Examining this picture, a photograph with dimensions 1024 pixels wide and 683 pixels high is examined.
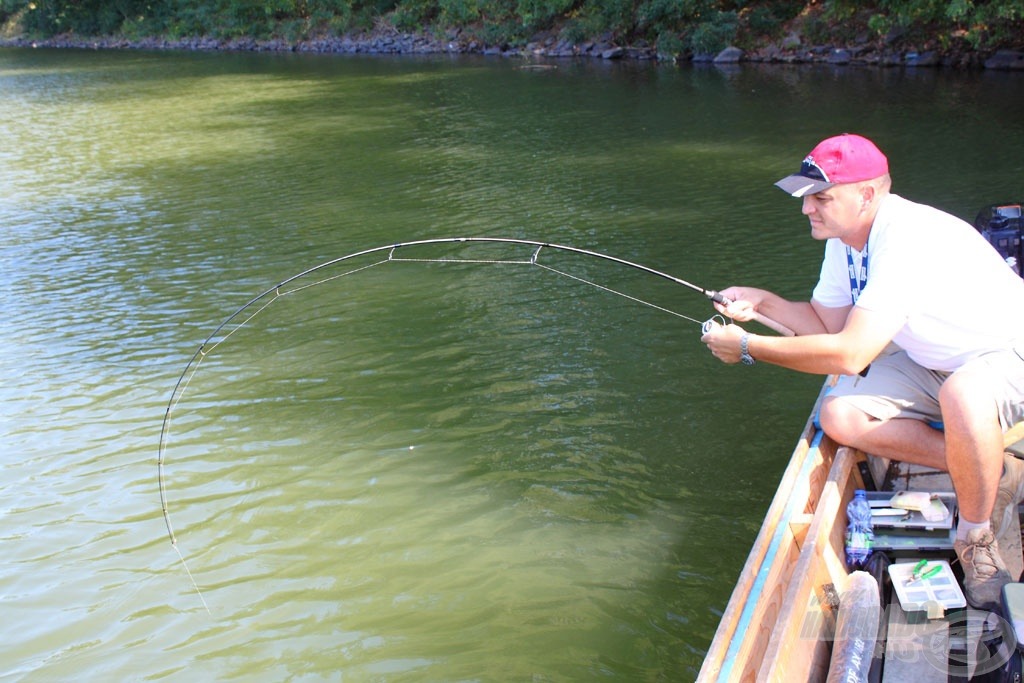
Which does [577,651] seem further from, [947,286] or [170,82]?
[170,82]

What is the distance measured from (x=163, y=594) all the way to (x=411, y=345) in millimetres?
2994

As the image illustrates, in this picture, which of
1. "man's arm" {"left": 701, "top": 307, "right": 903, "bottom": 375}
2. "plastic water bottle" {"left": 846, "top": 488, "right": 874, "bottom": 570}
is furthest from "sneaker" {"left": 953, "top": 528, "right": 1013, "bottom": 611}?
"man's arm" {"left": 701, "top": 307, "right": 903, "bottom": 375}

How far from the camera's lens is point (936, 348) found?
3.38 m

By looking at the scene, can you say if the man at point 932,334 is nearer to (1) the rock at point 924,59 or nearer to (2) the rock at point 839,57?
(1) the rock at point 924,59

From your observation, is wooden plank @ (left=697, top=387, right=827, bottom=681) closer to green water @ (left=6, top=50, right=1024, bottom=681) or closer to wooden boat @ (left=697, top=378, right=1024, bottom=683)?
wooden boat @ (left=697, top=378, right=1024, bottom=683)

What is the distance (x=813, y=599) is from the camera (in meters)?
3.11

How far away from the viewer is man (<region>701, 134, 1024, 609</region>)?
3.16m

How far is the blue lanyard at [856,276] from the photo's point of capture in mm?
3479

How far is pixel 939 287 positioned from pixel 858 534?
969 mm

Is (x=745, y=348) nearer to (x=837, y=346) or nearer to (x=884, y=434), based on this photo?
(x=837, y=346)

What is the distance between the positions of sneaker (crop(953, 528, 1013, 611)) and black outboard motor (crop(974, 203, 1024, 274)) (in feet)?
6.31

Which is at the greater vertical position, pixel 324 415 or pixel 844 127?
pixel 844 127

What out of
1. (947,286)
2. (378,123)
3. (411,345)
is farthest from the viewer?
(378,123)

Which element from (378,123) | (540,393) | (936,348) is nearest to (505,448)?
(540,393)
